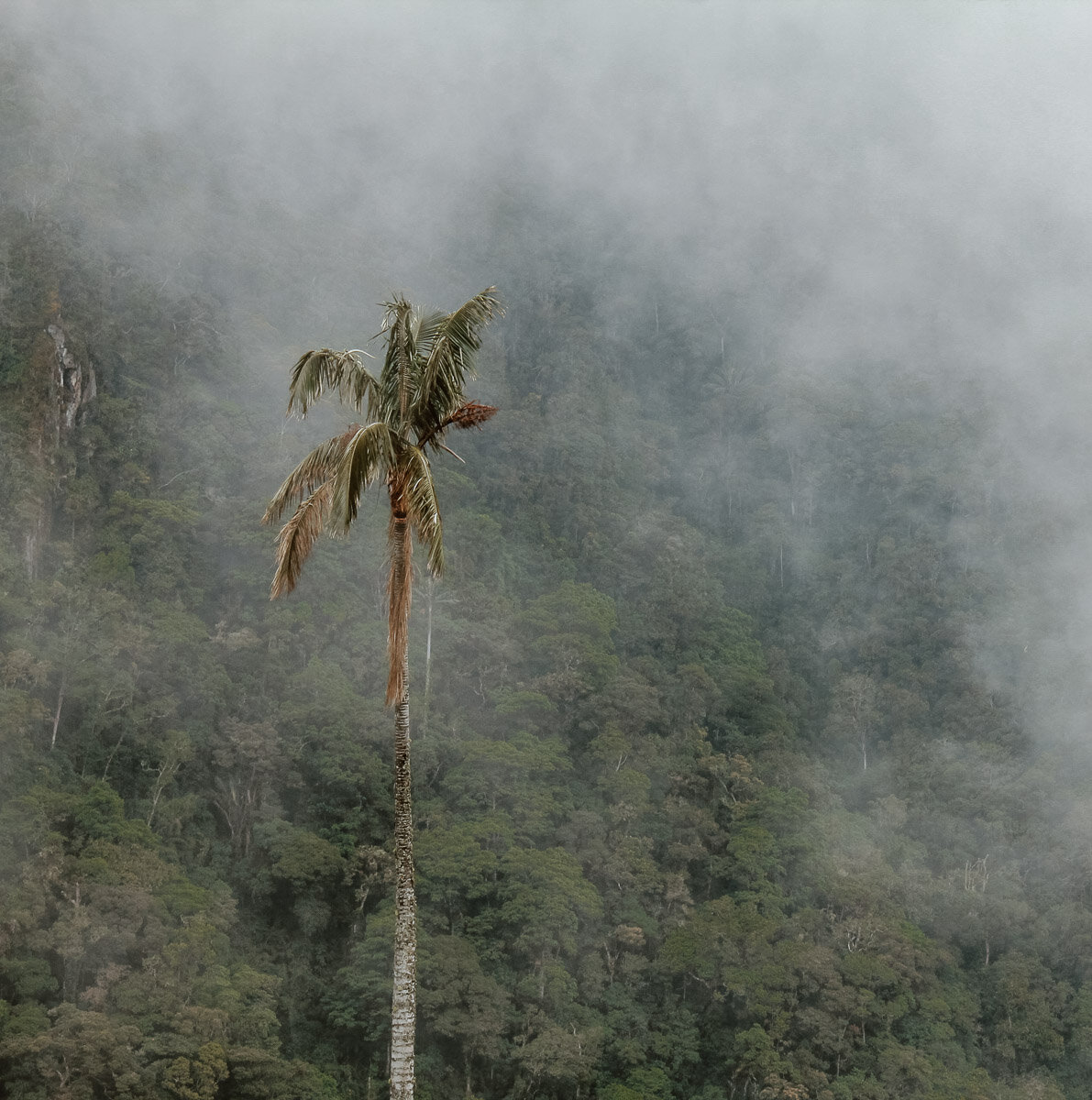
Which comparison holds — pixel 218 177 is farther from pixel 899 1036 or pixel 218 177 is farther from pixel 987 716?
pixel 899 1036

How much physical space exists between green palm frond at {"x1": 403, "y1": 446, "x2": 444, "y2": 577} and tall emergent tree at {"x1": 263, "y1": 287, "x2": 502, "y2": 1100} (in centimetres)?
1

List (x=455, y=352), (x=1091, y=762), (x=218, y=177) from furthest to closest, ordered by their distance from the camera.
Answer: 1. (x=218, y=177)
2. (x=1091, y=762)
3. (x=455, y=352)

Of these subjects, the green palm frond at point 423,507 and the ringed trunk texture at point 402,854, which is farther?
the green palm frond at point 423,507

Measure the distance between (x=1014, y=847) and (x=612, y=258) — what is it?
50741 mm

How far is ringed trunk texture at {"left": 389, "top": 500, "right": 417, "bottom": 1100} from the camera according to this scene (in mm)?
12305

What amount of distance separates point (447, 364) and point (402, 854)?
5141mm

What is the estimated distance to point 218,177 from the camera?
71562mm

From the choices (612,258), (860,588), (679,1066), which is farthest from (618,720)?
(612,258)

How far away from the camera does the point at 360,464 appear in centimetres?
1234

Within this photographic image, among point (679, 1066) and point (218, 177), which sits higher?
point (218, 177)

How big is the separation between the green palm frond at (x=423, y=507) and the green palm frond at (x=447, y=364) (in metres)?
0.57

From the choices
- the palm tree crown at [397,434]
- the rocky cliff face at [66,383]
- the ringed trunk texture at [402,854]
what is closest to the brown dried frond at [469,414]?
the palm tree crown at [397,434]

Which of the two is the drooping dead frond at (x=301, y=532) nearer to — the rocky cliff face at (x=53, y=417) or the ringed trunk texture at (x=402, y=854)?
the ringed trunk texture at (x=402, y=854)

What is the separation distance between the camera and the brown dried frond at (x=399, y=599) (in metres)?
12.6
